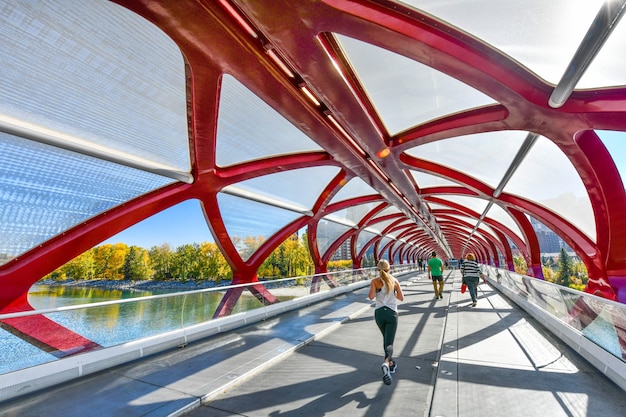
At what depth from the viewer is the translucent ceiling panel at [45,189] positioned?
608 centimetres

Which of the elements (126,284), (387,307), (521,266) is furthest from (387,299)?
(126,284)

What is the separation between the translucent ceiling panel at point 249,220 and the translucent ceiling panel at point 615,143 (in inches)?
438

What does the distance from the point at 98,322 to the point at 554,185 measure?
42.9 feet

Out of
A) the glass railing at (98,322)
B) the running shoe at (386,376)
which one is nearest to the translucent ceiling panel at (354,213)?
the glass railing at (98,322)

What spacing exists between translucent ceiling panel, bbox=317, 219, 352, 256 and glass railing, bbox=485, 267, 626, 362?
50.2 feet

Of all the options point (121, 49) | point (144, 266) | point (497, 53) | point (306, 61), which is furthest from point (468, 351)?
point (144, 266)

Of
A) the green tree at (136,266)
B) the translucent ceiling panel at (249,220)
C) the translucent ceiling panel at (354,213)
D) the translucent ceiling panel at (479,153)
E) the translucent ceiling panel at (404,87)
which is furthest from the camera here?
the green tree at (136,266)

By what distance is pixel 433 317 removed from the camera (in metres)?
8.23

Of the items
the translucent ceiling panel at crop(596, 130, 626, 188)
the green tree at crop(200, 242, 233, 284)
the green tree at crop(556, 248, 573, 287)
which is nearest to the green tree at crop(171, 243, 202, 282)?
the green tree at crop(200, 242, 233, 284)

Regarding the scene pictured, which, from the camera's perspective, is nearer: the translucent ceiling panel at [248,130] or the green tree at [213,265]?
the translucent ceiling panel at [248,130]

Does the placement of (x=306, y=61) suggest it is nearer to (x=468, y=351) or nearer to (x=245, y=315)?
(x=468, y=351)

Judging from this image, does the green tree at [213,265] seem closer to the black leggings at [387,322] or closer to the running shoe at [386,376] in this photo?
the black leggings at [387,322]

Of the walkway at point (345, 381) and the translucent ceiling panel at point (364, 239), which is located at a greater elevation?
the translucent ceiling panel at point (364, 239)

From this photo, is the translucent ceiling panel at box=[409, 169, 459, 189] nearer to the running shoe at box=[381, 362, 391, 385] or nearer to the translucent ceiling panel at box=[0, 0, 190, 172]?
the translucent ceiling panel at box=[0, 0, 190, 172]
